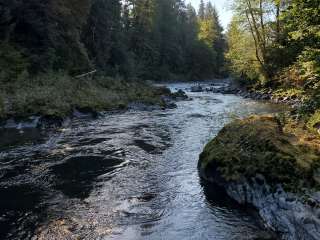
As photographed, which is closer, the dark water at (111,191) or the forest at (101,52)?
the dark water at (111,191)

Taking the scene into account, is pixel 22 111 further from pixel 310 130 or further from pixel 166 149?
pixel 310 130

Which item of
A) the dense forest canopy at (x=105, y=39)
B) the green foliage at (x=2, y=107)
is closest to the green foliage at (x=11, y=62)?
the dense forest canopy at (x=105, y=39)

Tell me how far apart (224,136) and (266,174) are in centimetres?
316

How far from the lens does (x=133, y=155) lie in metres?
12.9

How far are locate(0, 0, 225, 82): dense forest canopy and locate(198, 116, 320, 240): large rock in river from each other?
59.0 ft

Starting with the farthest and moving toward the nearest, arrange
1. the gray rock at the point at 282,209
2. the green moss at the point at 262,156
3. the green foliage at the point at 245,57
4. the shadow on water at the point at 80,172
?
1. the green foliage at the point at 245,57
2. the shadow on water at the point at 80,172
3. the green moss at the point at 262,156
4. the gray rock at the point at 282,209

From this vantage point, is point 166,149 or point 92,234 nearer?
point 92,234

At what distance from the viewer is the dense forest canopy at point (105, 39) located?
2895 centimetres

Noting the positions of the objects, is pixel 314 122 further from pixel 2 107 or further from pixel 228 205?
pixel 2 107

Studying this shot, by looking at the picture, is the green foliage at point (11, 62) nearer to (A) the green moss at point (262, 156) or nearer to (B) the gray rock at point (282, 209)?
(A) the green moss at point (262, 156)

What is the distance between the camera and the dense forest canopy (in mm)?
28953

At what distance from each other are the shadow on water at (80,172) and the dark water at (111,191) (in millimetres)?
24

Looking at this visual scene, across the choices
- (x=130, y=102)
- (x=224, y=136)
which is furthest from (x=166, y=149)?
(x=130, y=102)

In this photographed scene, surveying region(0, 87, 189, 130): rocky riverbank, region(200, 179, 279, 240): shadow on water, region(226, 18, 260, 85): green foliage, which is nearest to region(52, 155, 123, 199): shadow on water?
region(200, 179, 279, 240): shadow on water
